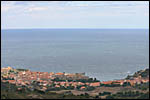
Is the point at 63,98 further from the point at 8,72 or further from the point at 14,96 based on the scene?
the point at 8,72

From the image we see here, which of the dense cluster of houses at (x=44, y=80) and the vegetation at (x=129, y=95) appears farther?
the dense cluster of houses at (x=44, y=80)

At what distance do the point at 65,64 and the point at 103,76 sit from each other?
14235 millimetres

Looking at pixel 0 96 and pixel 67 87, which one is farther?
pixel 67 87

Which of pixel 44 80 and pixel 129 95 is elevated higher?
pixel 44 80

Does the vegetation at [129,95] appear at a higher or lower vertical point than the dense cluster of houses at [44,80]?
lower

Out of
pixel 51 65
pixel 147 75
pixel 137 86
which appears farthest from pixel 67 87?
pixel 51 65

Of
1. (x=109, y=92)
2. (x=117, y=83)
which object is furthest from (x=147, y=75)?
(x=109, y=92)

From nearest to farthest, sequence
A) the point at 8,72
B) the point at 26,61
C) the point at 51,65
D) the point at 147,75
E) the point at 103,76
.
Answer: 1. the point at 147,75
2. the point at 8,72
3. the point at 103,76
4. the point at 51,65
5. the point at 26,61

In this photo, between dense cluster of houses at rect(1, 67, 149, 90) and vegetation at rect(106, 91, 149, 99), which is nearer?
vegetation at rect(106, 91, 149, 99)

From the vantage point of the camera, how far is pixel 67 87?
33750 mm

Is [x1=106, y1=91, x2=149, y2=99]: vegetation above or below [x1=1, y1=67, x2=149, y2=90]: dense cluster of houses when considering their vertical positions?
below

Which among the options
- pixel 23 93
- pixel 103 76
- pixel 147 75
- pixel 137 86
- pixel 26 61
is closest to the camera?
pixel 23 93

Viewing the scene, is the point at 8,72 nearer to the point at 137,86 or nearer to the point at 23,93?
the point at 23,93

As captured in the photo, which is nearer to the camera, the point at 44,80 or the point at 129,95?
the point at 129,95
